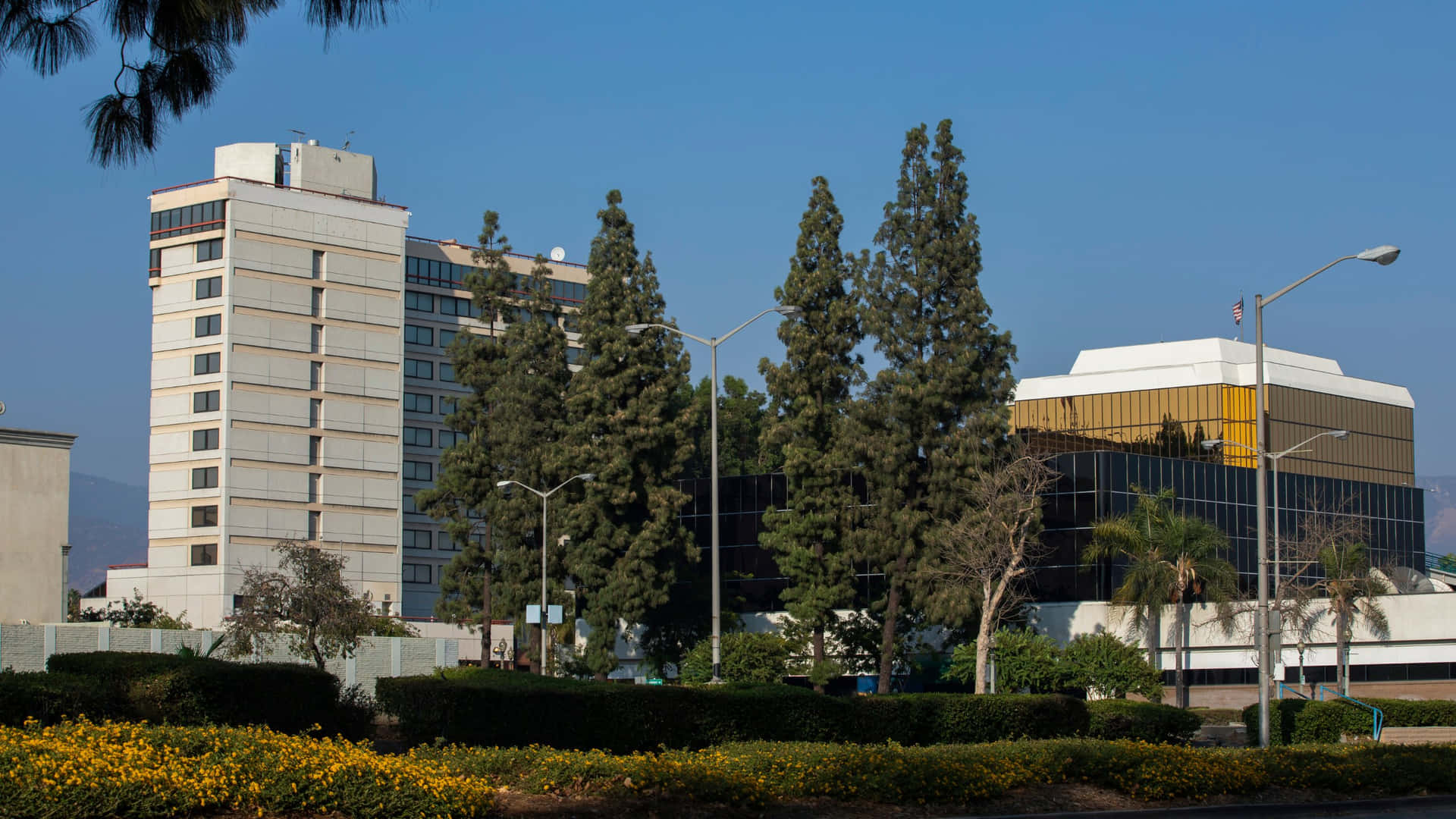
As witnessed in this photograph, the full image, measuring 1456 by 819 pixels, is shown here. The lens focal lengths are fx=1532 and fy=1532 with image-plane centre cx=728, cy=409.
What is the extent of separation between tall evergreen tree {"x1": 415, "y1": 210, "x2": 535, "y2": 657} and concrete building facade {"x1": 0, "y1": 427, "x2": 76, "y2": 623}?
19.9 meters

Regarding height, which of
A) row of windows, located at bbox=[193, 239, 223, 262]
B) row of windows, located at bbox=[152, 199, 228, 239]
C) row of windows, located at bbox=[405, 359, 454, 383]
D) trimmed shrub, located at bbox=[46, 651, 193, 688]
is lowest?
trimmed shrub, located at bbox=[46, 651, 193, 688]

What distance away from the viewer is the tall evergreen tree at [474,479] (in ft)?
225

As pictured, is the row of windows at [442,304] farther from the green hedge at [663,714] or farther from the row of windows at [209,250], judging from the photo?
the green hedge at [663,714]

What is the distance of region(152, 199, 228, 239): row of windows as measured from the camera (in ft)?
308

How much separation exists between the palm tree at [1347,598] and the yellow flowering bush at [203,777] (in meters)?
48.4

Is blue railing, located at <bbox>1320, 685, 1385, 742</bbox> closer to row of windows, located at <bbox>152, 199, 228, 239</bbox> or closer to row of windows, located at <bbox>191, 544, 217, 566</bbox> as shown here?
row of windows, located at <bbox>191, 544, 217, 566</bbox>

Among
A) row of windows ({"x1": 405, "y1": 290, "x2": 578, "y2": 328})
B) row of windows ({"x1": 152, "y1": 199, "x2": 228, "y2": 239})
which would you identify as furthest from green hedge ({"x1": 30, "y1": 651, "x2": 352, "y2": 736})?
row of windows ({"x1": 405, "y1": 290, "x2": 578, "y2": 328})

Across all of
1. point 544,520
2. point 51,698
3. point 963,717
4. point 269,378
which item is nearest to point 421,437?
point 269,378

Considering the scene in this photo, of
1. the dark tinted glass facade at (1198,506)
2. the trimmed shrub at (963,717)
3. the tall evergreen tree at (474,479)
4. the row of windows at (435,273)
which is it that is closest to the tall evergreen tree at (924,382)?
the dark tinted glass facade at (1198,506)

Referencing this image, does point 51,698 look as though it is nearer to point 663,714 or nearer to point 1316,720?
point 663,714

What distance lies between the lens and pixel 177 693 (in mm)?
19672

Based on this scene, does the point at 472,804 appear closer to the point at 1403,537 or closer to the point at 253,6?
the point at 253,6

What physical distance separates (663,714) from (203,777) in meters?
9.44

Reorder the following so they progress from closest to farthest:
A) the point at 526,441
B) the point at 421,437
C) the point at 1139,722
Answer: the point at 1139,722 → the point at 526,441 → the point at 421,437
